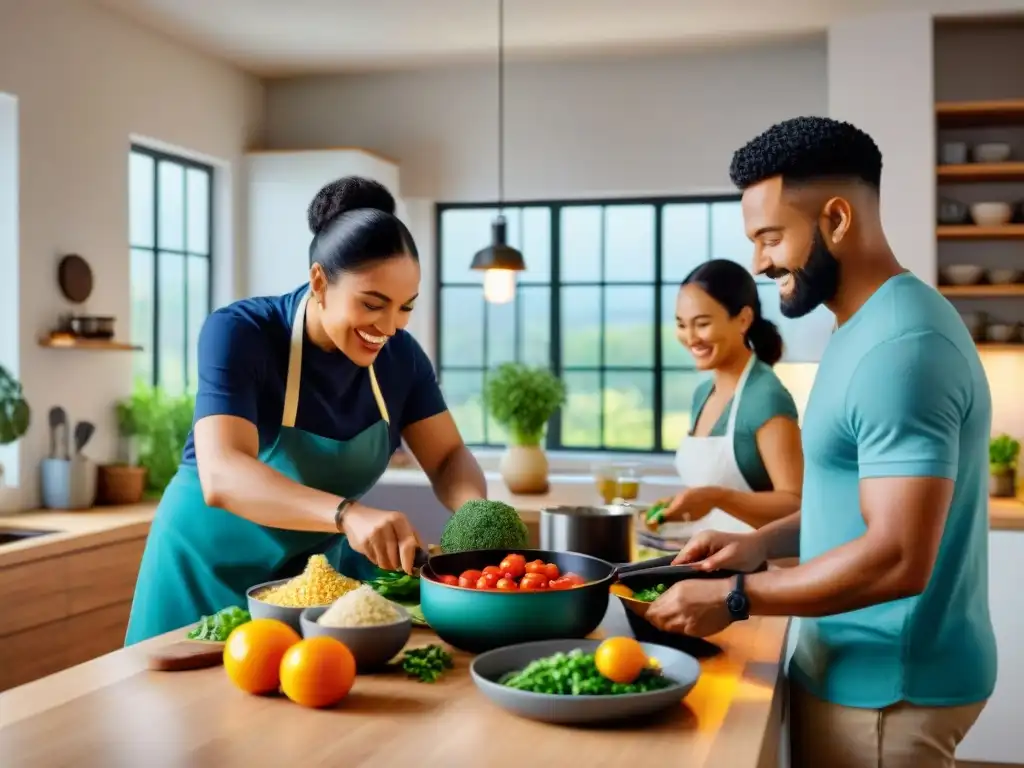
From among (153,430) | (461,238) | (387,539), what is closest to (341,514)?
(387,539)

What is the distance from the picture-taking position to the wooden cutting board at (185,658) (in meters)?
1.62

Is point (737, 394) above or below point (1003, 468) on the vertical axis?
above

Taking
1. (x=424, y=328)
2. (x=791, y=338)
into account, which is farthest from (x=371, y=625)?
(x=424, y=328)

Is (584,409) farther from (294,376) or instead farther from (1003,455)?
(294,376)

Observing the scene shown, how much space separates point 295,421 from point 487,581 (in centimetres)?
73

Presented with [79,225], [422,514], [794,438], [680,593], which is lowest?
[422,514]

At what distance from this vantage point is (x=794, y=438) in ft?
8.86

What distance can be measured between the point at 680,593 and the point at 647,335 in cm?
435

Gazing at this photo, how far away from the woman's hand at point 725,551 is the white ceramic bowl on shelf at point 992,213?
3.38 m

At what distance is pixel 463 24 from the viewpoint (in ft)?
16.8

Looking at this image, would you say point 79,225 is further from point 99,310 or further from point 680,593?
point 680,593

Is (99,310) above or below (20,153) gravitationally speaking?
below

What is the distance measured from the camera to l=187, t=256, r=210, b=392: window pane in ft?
18.4

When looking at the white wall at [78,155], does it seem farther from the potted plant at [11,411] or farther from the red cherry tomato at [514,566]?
the red cherry tomato at [514,566]
